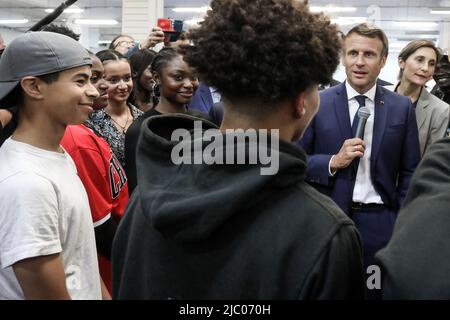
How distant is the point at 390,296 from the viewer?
37.6 inches

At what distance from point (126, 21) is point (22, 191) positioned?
9147 millimetres

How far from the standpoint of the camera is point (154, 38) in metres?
4.09

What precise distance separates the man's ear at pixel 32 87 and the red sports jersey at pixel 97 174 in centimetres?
44

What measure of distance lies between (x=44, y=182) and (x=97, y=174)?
0.60m

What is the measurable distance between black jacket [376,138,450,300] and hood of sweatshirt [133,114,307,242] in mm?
240

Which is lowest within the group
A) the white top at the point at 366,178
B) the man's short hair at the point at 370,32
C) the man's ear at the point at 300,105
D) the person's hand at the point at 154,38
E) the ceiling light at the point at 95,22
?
the white top at the point at 366,178

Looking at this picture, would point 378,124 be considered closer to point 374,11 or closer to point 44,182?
point 44,182

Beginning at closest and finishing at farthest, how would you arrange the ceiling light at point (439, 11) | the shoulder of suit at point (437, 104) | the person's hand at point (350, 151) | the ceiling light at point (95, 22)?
1. the person's hand at point (350, 151)
2. the shoulder of suit at point (437, 104)
3. the ceiling light at point (439, 11)
4. the ceiling light at point (95, 22)

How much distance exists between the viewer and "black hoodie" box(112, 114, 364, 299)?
0.98 metres

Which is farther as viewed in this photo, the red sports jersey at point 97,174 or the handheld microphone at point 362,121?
the handheld microphone at point 362,121

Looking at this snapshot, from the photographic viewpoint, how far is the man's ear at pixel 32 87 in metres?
1.68

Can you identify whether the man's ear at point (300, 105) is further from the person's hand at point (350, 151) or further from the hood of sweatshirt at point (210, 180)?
the person's hand at point (350, 151)

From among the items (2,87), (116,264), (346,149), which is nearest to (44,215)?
(116,264)

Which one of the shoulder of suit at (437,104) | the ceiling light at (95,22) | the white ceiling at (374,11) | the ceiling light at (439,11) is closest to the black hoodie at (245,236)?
the shoulder of suit at (437,104)
